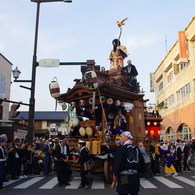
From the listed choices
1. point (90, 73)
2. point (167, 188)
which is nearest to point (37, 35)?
point (90, 73)

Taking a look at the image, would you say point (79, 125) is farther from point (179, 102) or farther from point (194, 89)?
point (179, 102)

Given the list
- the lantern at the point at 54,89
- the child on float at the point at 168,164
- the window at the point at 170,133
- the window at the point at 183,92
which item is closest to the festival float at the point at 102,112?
the lantern at the point at 54,89

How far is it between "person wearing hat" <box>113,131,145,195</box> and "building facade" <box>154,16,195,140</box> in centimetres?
1994

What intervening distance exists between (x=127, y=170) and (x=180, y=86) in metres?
26.7

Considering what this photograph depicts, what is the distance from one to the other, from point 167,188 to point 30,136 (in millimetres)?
6978

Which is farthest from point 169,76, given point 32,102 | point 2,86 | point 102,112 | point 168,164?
point 32,102

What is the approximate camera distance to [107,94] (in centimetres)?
1057

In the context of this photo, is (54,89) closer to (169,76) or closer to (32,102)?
(32,102)

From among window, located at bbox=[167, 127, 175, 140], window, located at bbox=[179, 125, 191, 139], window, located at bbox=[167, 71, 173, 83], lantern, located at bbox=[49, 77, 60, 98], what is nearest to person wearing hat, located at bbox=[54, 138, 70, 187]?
lantern, located at bbox=[49, 77, 60, 98]

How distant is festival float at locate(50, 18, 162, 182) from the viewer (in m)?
9.31

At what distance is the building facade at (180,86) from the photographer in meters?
25.6

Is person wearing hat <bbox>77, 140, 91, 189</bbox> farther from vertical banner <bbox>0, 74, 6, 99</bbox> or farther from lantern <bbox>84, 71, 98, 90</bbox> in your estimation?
vertical banner <bbox>0, 74, 6, 99</bbox>

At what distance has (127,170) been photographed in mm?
4645

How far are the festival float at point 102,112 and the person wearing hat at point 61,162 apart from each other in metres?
0.53
